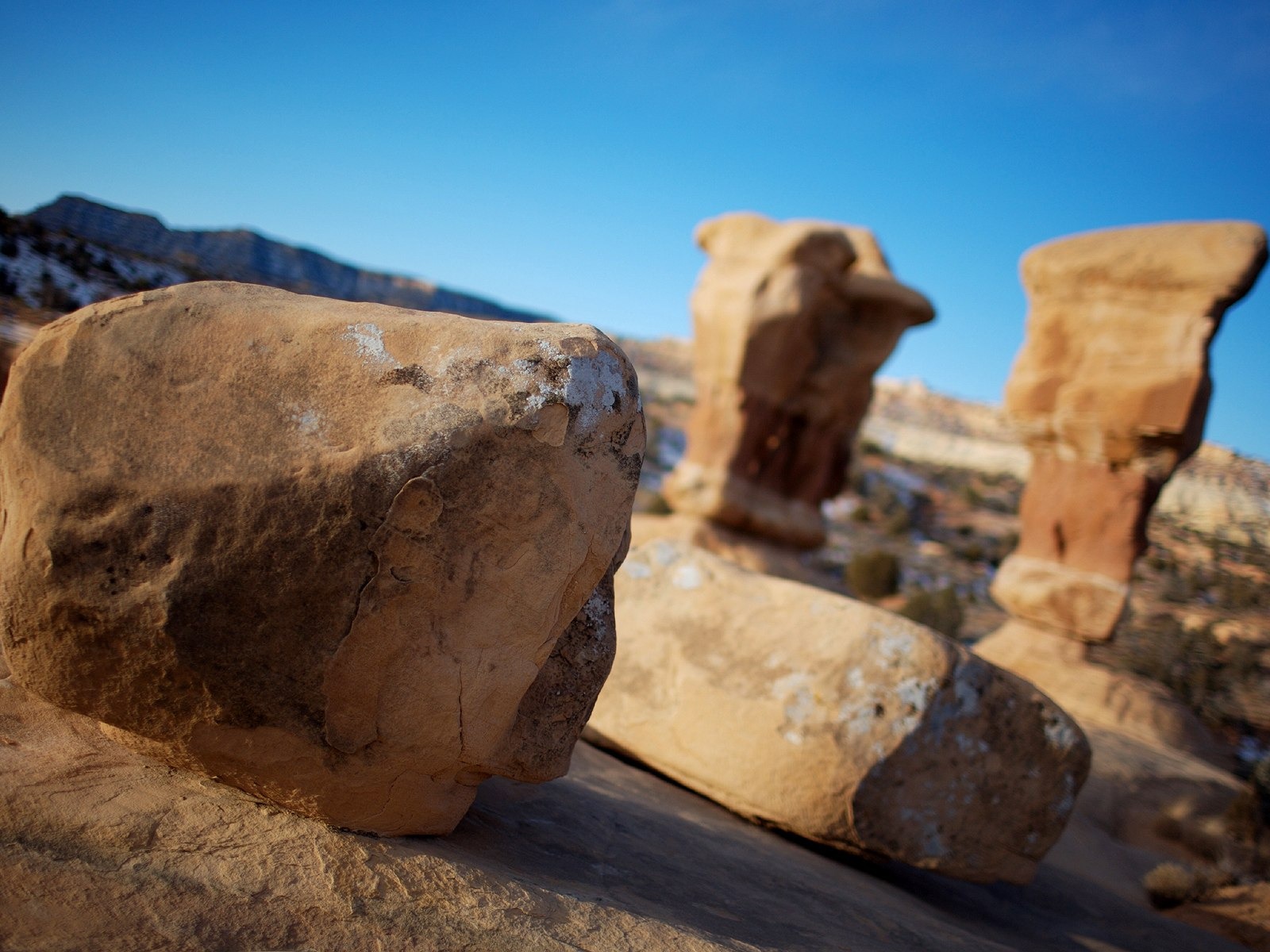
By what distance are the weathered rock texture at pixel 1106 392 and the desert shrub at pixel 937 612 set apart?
1.84 metres

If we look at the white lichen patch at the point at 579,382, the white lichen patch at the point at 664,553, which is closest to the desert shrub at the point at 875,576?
the white lichen patch at the point at 664,553

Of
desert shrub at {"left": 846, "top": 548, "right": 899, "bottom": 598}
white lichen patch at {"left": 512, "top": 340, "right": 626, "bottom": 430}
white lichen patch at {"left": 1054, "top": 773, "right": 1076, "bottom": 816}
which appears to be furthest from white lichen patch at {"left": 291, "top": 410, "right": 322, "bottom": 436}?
desert shrub at {"left": 846, "top": 548, "right": 899, "bottom": 598}

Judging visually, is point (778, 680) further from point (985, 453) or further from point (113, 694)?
point (985, 453)

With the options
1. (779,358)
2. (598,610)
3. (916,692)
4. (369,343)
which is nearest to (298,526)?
(369,343)

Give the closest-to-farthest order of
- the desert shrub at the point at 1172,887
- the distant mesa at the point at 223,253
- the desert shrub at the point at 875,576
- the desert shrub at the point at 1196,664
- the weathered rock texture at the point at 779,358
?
the desert shrub at the point at 1172,887 < the distant mesa at the point at 223,253 < the weathered rock texture at the point at 779,358 < the desert shrub at the point at 1196,664 < the desert shrub at the point at 875,576

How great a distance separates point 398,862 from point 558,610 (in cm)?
52

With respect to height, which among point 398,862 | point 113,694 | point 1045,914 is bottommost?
point 1045,914

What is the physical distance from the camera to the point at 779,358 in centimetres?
771

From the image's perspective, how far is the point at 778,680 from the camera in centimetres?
265

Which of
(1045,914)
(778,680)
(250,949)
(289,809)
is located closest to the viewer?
(250,949)

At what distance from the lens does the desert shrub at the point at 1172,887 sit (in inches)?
137

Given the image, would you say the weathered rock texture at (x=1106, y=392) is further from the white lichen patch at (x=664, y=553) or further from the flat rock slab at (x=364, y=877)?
the flat rock slab at (x=364, y=877)

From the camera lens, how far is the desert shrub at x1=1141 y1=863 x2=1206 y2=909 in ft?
11.4

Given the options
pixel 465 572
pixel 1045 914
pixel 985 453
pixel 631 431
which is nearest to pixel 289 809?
pixel 465 572
